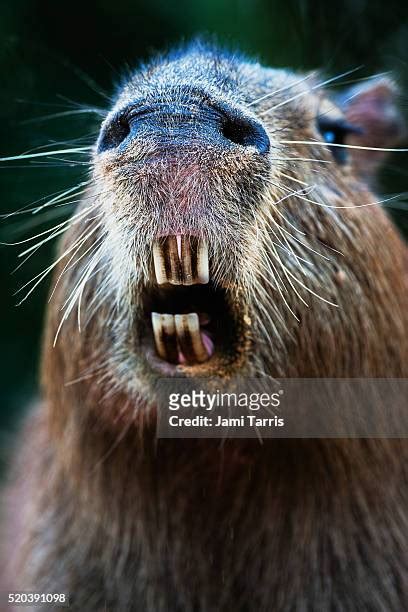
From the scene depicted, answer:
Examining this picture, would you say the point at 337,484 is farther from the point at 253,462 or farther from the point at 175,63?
the point at 175,63

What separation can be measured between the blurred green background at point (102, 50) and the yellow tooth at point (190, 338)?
0.60 meters

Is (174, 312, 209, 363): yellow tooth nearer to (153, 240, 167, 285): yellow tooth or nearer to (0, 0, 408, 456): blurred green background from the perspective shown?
(153, 240, 167, 285): yellow tooth

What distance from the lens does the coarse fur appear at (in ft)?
5.34

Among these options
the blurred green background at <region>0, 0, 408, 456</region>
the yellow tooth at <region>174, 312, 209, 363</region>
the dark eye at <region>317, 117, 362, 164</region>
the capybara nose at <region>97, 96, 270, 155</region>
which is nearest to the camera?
the capybara nose at <region>97, 96, 270, 155</region>

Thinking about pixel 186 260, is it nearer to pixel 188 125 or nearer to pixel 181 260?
pixel 181 260

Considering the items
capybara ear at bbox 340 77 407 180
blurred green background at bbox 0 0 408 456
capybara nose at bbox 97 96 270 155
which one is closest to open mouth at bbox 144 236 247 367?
capybara nose at bbox 97 96 270 155

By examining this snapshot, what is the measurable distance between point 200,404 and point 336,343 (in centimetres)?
35

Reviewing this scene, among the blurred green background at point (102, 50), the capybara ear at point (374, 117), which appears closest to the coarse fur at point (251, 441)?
the capybara ear at point (374, 117)

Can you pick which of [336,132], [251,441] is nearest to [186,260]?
[251,441]

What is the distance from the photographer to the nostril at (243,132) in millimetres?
1438

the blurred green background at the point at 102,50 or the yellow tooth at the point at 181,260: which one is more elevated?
the blurred green background at the point at 102,50

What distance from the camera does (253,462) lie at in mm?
1830

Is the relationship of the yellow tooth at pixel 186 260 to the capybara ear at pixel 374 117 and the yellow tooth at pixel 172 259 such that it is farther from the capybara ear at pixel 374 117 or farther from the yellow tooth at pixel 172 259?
the capybara ear at pixel 374 117

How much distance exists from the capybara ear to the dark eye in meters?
0.19
